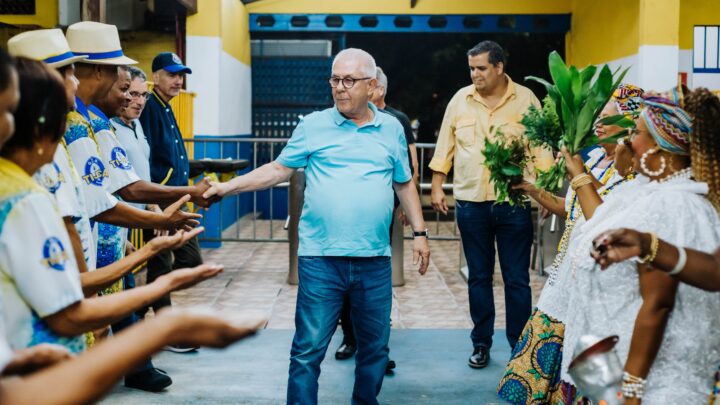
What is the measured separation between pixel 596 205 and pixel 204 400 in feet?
8.84

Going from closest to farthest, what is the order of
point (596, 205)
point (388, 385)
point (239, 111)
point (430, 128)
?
point (596, 205) → point (388, 385) → point (239, 111) → point (430, 128)

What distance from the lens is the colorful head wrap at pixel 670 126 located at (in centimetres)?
289

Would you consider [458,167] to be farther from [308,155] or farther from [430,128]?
[430,128]

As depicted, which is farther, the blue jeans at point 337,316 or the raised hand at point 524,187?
the raised hand at point 524,187

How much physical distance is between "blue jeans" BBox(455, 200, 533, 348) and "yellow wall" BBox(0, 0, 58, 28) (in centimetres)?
452

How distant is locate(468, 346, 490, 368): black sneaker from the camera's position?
5.77m

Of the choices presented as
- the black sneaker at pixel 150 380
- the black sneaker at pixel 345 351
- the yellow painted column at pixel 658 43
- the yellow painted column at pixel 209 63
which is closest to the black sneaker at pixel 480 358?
the black sneaker at pixel 345 351

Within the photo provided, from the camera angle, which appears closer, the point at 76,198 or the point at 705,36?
the point at 76,198

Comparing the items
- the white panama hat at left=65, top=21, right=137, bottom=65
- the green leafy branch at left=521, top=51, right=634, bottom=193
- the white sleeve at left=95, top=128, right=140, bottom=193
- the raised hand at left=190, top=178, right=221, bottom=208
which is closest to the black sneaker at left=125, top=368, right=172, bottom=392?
the raised hand at left=190, top=178, right=221, bottom=208

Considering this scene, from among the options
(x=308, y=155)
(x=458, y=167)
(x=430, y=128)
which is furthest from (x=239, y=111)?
(x=308, y=155)

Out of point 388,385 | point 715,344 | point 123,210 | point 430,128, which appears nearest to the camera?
point 715,344

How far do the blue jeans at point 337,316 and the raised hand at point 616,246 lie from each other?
79.6 inches

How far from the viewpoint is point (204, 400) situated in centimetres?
506

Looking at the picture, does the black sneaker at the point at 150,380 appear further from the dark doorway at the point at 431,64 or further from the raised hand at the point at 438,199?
the dark doorway at the point at 431,64
